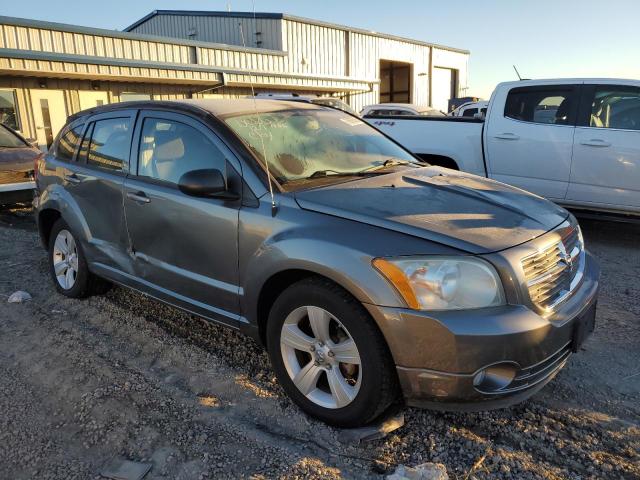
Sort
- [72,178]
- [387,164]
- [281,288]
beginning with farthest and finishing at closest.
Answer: [72,178] < [387,164] < [281,288]

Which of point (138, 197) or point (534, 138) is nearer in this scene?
point (138, 197)

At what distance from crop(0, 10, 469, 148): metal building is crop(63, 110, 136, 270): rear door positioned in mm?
4129

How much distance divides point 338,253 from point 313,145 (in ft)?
4.08

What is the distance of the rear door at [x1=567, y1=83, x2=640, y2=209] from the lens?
229 inches

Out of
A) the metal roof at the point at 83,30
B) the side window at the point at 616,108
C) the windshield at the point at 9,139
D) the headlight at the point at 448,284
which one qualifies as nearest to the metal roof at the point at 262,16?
the metal roof at the point at 83,30

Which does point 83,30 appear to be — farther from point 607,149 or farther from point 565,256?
point 565,256

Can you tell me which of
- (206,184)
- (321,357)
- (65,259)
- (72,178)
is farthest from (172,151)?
(65,259)

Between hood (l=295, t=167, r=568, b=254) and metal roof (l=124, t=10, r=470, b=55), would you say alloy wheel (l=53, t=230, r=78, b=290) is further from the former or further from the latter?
metal roof (l=124, t=10, r=470, b=55)

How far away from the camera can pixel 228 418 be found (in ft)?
9.37

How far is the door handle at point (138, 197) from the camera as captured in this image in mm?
3570

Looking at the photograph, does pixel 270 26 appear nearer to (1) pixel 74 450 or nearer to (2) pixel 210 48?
(2) pixel 210 48

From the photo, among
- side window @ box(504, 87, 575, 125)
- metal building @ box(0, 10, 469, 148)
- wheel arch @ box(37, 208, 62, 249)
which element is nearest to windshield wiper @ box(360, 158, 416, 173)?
wheel arch @ box(37, 208, 62, 249)

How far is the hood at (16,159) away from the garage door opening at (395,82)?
24344 mm

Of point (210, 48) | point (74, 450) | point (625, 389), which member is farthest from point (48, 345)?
point (210, 48)
